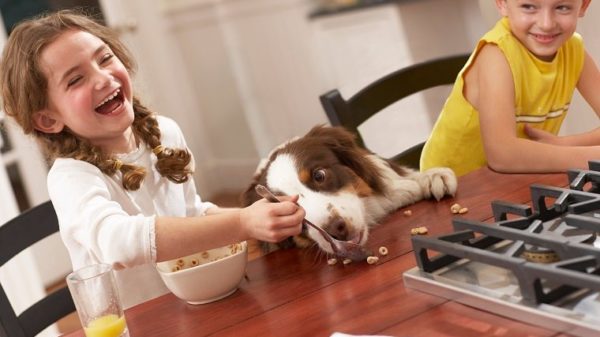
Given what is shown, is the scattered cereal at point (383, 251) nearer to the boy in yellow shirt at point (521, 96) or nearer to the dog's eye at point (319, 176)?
the dog's eye at point (319, 176)

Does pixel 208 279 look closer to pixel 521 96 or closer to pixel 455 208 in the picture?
pixel 455 208

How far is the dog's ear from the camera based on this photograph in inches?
69.8

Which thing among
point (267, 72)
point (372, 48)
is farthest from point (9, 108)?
point (267, 72)

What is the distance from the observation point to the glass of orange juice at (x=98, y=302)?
1.27m

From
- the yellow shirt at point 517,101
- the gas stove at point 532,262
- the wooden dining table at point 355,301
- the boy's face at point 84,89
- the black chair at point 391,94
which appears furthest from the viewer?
the black chair at point 391,94

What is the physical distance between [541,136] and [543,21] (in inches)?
10.1

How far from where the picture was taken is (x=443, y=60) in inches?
91.4

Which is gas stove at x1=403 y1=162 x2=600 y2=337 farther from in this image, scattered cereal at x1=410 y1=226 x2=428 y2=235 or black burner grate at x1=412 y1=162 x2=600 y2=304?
scattered cereal at x1=410 y1=226 x2=428 y2=235

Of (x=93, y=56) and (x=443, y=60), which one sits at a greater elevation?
(x=93, y=56)

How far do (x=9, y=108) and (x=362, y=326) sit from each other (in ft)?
3.23

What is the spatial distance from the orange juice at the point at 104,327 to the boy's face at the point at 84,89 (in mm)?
537

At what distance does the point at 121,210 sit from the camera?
1520mm

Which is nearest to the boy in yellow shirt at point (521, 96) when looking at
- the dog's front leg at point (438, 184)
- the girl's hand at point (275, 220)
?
the dog's front leg at point (438, 184)

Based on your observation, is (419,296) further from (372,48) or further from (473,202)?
(372,48)
